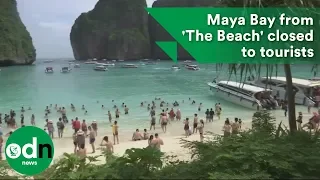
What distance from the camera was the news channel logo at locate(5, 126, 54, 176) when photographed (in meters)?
3.59

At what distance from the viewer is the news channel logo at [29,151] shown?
11.8ft

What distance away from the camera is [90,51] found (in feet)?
514

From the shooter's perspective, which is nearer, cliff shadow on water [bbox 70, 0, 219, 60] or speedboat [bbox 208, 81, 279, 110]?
speedboat [bbox 208, 81, 279, 110]

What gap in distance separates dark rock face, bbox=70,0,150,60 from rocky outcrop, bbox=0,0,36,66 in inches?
1255

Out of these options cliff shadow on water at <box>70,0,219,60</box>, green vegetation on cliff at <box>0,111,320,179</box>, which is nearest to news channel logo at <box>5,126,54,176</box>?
green vegetation on cliff at <box>0,111,320,179</box>

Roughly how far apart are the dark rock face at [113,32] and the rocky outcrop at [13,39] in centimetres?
3187

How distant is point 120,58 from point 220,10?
467 feet

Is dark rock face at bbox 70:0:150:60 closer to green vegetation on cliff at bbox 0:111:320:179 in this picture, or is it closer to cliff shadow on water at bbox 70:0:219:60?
cliff shadow on water at bbox 70:0:219:60

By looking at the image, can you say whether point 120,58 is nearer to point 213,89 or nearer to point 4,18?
point 4,18

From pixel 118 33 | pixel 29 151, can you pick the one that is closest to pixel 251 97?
pixel 29 151

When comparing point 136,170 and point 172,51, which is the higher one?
point 172,51

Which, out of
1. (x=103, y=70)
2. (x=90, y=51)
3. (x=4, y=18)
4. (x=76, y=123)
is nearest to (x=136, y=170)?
(x=76, y=123)

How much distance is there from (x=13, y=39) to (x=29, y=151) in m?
115

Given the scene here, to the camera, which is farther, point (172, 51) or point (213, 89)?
point (213, 89)
